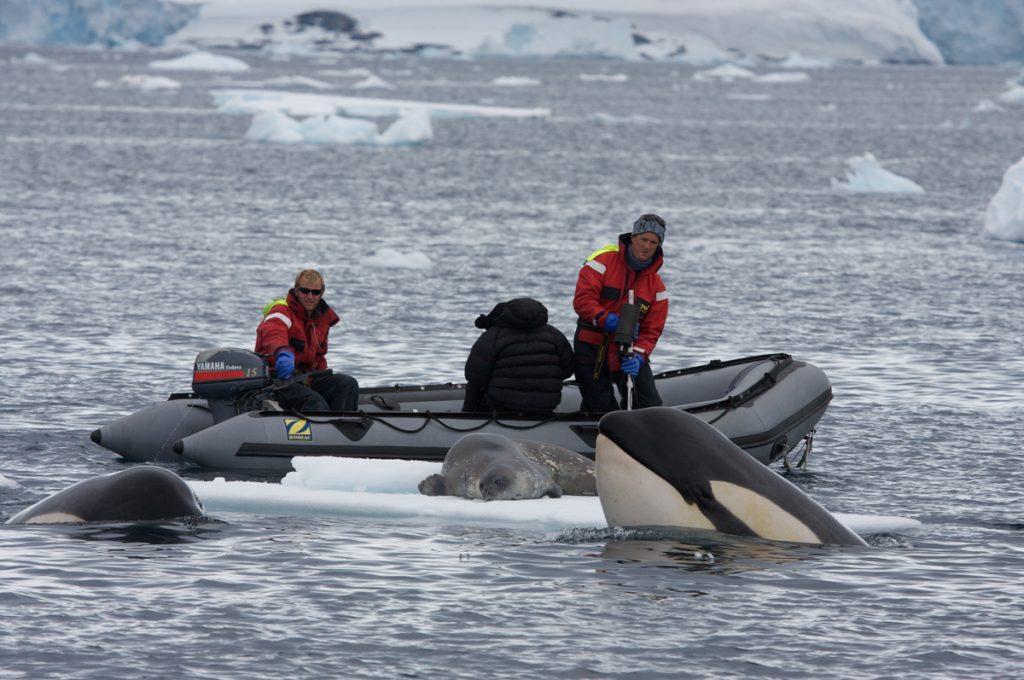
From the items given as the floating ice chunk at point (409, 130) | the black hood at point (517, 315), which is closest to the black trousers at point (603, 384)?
the black hood at point (517, 315)

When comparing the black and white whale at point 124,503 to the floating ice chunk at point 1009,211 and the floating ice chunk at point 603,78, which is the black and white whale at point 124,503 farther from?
the floating ice chunk at point 603,78

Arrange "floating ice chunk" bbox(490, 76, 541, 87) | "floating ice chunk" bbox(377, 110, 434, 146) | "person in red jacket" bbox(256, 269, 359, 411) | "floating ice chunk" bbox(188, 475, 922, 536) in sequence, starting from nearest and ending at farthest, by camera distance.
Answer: "floating ice chunk" bbox(188, 475, 922, 536) → "person in red jacket" bbox(256, 269, 359, 411) → "floating ice chunk" bbox(377, 110, 434, 146) → "floating ice chunk" bbox(490, 76, 541, 87)

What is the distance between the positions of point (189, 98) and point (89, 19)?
5298 centimetres

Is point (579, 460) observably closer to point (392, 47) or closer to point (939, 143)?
point (939, 143)

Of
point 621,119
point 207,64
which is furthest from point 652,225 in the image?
point 207,64

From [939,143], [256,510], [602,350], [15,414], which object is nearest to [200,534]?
[256,510]

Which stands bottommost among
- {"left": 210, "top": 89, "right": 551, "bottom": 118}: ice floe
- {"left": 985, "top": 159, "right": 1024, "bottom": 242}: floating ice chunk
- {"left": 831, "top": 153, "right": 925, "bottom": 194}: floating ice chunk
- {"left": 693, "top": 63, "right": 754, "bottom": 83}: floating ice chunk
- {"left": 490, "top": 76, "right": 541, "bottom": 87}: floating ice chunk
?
{"left": 985, "top": 159, "right": 1024, "bottom": 242}: floating ice chunk

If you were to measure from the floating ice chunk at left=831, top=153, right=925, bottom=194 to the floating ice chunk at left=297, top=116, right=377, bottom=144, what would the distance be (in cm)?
2260

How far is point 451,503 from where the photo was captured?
39.0 feet

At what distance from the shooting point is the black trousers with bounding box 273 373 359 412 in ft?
46.4

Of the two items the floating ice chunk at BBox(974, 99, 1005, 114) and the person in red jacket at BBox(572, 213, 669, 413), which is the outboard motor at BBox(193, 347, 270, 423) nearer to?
the person in red jacket at BBox(572, 213, 669, 413)

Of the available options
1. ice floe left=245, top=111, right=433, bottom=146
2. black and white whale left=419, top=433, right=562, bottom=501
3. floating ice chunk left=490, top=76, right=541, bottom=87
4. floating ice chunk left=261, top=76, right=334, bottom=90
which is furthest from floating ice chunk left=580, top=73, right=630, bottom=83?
black and white whale left=419, top=433, right=562, bottom=501

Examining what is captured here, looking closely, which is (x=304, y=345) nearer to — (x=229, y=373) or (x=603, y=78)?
(x=229, y=373)

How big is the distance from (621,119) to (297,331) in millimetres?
71517
